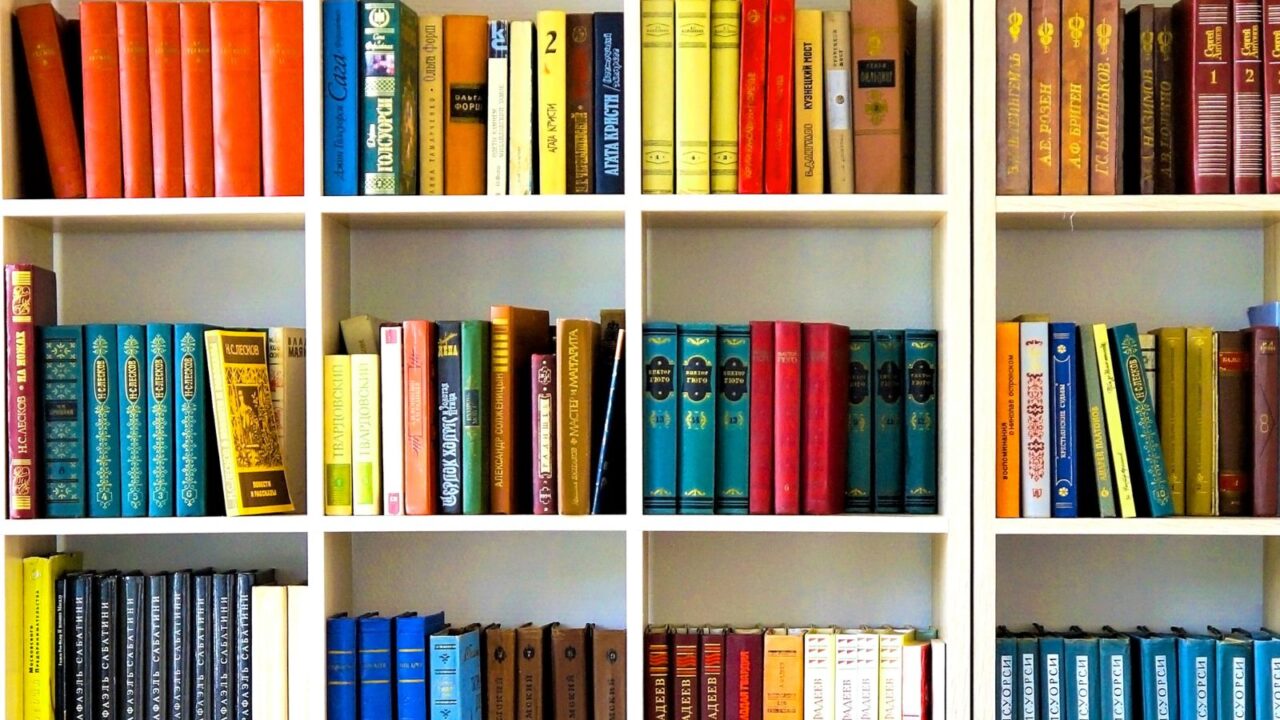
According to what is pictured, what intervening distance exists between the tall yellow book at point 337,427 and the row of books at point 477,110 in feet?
0.85

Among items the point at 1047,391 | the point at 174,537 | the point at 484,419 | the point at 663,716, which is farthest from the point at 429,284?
the point at 1047,391

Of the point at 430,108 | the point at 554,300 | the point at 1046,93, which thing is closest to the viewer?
Answer: the point at 1046,93

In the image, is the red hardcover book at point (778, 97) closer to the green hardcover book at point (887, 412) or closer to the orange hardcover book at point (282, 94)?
the green hardcover book at point (887, 412)

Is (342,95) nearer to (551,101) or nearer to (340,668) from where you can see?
(551,101)

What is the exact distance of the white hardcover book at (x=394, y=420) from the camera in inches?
71.8

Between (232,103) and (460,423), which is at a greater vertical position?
(232,103)

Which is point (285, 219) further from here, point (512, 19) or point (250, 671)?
point (250, 671)

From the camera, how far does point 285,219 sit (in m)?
1.93

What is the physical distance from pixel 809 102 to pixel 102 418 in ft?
3.67

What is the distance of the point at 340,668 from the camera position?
1.86 m

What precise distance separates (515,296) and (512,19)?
1.49 ft

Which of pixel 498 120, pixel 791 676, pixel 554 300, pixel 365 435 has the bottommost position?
pixel 791 676

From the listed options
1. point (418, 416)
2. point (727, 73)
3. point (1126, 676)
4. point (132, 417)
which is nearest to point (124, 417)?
point (132, 417)

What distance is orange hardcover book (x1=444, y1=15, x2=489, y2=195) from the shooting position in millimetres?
1869
